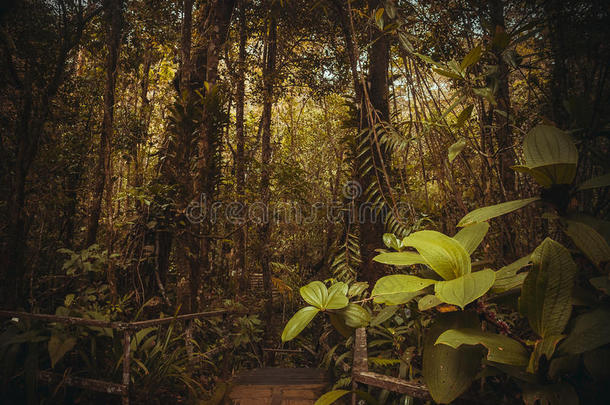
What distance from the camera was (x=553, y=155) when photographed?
0.77 metres

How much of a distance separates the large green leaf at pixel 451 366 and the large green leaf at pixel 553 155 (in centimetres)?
38

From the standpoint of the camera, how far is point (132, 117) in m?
4.62

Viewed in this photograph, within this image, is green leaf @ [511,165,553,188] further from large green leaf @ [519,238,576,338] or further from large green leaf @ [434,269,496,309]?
large green leaf @ [434,269,496,309]

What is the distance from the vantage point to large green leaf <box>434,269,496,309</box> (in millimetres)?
657

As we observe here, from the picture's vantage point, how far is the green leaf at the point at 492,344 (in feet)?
2.20

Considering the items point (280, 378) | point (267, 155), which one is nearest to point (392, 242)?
point (280, 378)

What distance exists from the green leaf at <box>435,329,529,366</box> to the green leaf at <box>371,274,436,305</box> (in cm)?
13

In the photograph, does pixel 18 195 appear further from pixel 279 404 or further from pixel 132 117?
pixel 279 404

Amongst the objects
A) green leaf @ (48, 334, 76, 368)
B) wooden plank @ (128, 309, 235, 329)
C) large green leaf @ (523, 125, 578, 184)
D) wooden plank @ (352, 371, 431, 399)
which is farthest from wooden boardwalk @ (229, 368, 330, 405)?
large green leaf @ (523, 125, 578, 184)

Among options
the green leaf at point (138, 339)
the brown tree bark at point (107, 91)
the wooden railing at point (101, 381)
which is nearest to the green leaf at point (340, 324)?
the wooden railing at point (101, 381)

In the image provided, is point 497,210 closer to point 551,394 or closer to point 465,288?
point 465,288

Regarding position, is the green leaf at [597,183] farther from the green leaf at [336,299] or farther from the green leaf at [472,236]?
the green leaf at [336,299]

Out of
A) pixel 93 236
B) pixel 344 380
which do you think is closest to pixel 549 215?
pixel 344 380
